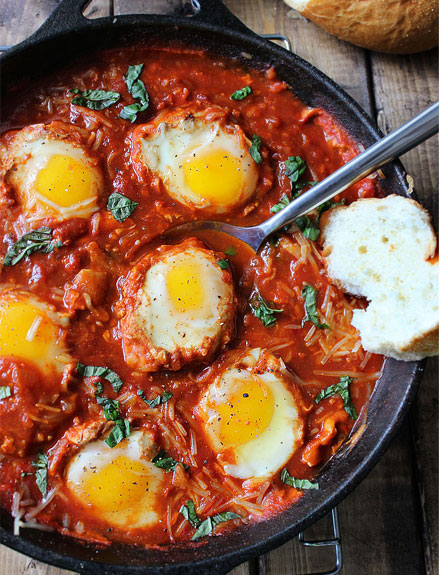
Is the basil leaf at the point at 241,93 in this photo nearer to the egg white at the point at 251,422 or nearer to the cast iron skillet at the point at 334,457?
the cast iron skillet at the point at 334,457

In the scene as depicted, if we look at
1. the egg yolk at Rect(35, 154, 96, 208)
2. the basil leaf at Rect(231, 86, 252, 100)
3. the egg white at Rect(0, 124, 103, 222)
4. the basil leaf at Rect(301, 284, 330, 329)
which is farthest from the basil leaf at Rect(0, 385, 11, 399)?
the basil leaf at Rect(231, 86, 252, 100)

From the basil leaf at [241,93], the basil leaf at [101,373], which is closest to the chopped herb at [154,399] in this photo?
the basil leaf at [101,373]

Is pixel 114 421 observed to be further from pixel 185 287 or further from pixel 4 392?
pixel 185 287

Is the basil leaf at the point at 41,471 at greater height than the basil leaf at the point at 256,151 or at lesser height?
lesser

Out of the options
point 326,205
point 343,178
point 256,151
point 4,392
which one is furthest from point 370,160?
point 4,392

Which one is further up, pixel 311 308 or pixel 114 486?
pixel 311 308

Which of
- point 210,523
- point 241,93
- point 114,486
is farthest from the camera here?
point 241,93
